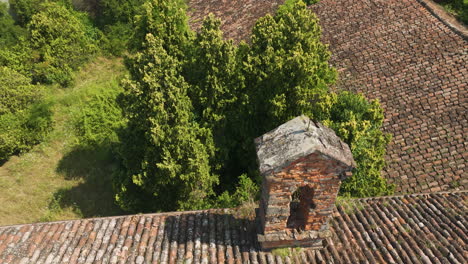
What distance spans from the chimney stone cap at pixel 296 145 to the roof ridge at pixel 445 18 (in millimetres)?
15837

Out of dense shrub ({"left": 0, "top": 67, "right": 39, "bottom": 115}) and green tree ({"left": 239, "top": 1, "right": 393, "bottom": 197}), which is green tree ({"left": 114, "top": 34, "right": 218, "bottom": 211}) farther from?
dense shrub ({"left": 0, "top": 67, "right": 39, "bottom": 115})

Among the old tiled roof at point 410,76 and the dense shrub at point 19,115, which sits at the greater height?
the old tiled roof at point 410,76

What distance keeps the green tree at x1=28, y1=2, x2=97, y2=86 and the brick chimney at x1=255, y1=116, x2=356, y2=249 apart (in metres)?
23.3

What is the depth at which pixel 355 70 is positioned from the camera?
17.5 metres

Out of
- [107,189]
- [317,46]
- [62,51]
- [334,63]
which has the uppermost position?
[317,46]

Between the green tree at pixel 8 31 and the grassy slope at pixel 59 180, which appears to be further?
the green tree at pixel 8 31

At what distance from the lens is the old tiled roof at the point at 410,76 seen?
44.0 feet

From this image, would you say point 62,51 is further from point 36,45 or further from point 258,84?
point 258,84

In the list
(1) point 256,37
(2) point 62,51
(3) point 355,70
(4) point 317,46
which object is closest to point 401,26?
(3) point 355,70

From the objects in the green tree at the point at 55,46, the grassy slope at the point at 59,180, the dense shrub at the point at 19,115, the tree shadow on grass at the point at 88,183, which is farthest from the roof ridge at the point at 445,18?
the green tree at the point at 55,46

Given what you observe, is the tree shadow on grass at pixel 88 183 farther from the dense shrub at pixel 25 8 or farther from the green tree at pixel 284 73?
the dense shrub at pixel 25 8

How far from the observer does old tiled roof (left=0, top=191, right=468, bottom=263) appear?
6836mm

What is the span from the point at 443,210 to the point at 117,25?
29.4 m

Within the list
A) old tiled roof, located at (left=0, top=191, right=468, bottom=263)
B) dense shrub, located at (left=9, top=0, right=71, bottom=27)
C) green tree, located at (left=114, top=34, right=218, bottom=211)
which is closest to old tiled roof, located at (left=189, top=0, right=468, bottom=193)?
old tiled roof, located at (left=0, top=191, right=468, bottom=263)
